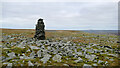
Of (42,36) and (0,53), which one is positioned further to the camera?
(42,36)

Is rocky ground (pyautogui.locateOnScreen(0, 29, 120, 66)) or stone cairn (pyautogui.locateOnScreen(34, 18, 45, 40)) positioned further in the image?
stone cairn (pyautogui.locateOnScreen(34, 18, 45, 40))

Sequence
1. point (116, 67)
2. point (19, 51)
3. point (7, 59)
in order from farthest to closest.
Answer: point (19, 51) → point (7, 59) → point (116, 67)

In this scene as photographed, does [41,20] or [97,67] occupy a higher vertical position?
[41,20]

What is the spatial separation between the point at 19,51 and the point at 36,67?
4616 mm

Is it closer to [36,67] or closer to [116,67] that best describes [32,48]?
[36,67]

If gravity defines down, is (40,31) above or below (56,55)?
above

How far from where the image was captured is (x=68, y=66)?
8539 millimetres

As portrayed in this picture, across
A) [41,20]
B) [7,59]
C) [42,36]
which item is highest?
[41,20]

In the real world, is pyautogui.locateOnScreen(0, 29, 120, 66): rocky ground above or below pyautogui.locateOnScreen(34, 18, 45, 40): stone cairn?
below

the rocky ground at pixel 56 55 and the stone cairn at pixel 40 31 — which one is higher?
the stone cairn at pixel 40 31

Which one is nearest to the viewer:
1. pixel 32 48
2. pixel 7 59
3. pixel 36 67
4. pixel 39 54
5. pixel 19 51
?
pixel 36 67

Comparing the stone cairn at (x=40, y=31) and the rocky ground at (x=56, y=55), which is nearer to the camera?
the rocky ground at (x=56, y=55)

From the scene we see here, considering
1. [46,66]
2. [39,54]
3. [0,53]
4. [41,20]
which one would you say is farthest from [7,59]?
[41,20]

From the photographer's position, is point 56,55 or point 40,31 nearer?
point 56,55
